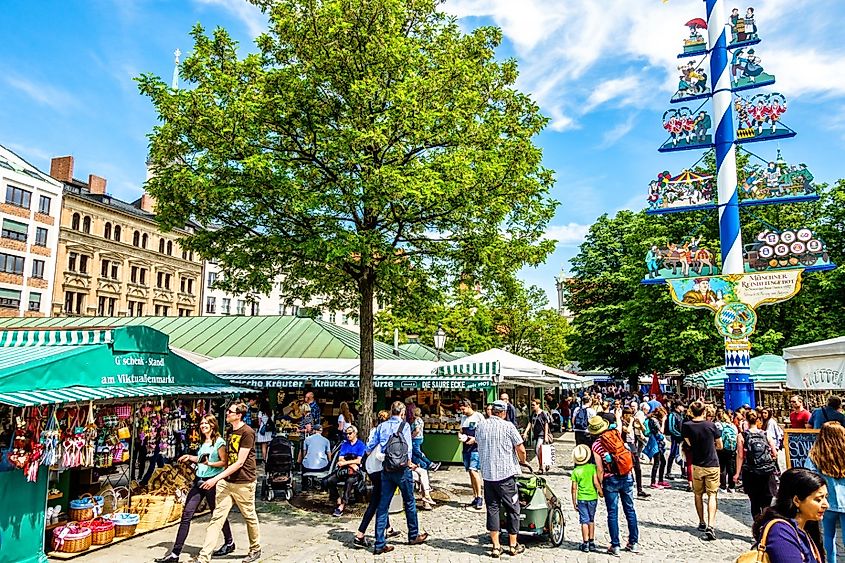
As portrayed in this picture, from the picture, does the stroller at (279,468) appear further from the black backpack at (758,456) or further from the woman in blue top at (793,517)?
the woman in blue top at (793,517)

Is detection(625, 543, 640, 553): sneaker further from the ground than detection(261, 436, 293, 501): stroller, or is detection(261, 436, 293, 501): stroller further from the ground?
detection(261, 436, 293, 501): stroller

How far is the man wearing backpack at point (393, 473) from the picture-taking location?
821 cm

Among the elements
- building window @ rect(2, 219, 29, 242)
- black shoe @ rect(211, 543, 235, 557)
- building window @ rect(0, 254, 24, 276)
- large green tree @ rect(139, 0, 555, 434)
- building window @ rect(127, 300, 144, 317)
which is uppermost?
building window @ rect(2, 219, 29, 242)

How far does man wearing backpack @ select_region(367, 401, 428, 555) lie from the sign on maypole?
494 inches

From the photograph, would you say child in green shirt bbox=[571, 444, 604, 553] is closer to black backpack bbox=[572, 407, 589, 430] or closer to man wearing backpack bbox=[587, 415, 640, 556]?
man wearing backpack bbox=[587, 415, 640, 556]

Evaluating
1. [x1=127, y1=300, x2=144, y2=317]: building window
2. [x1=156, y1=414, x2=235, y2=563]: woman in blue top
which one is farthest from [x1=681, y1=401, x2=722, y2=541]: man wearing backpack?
[x1=127, y1=300, x2=144, y2=317]: building window

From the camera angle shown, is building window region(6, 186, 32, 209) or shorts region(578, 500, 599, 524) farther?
building window region(6, 186, 32, 209)

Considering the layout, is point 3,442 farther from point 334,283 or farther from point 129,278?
point 129,278

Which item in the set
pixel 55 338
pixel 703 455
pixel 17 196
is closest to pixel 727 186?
pixel 703 455

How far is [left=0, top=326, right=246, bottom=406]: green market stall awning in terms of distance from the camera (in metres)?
7.29

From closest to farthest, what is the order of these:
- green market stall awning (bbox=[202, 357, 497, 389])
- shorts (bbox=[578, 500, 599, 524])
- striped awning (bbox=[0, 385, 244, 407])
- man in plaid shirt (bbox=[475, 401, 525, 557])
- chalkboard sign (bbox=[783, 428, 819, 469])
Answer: striped awning (bbox=[0, 385, 244, 407]) → man in plaid shirt (bbox=[475, 401, 525, 557]) → shorts (bbox=[578, 500, 599, 524]) → chalkboard sign (bbox=[783, 428, 819, 469]) → green market stall awning (bbox=[202, 357, 497, 389])

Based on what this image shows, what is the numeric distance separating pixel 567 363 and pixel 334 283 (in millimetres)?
37111

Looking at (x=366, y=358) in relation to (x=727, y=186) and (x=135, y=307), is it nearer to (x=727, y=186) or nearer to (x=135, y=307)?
(x=727, y=186)

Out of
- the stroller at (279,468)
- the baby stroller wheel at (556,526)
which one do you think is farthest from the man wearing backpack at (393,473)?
the stroller at (279,468)
